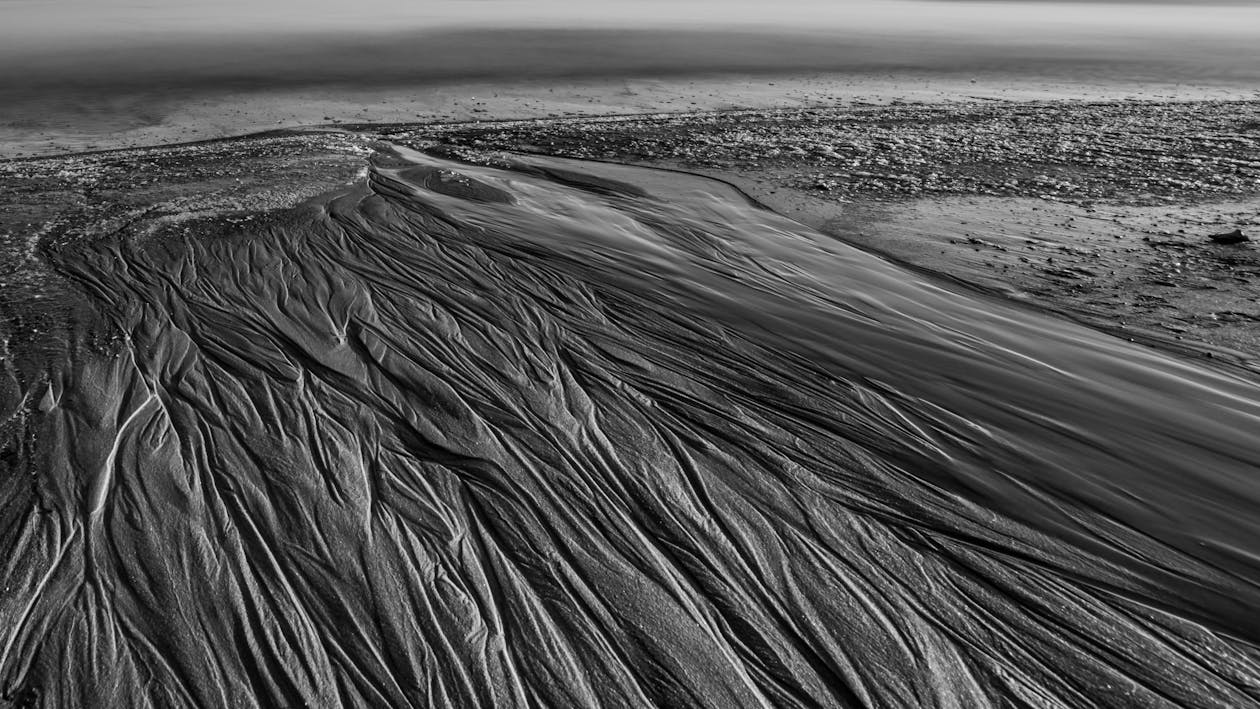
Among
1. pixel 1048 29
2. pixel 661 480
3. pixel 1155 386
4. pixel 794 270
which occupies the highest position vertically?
pixel 1048 29

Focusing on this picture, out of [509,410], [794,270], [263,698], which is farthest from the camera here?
[794,270]

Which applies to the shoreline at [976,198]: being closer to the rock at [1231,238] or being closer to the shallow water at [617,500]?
the rock at [1231,238]


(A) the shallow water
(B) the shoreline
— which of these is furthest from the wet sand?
(A) the shallow water

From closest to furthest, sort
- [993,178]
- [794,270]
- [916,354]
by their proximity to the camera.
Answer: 1. [916,354]
2. [794,270]
3. [993,178]

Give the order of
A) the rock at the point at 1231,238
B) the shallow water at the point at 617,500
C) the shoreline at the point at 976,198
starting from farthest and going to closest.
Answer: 1. the rock at the point at 1231,238
2. the shoreline at the point at 976,198
3. the shallow water at the point at 617,500

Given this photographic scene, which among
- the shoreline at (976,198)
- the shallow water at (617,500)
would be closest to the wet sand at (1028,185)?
the shoreline at (976,198)

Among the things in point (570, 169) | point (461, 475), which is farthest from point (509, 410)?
point (570, 169)

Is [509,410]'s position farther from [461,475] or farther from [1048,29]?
[1048,29]

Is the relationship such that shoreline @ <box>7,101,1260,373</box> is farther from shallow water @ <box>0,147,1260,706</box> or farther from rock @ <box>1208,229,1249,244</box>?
shallow water @ <box>0,147,1260,706</box>
